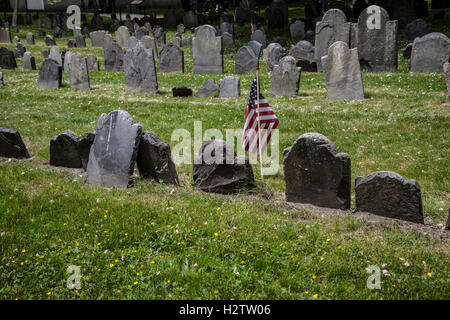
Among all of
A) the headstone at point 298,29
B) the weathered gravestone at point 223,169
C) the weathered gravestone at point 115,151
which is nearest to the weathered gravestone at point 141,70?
the weathered gravestone at point 115,151

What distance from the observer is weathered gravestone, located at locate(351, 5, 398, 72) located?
14.0 metres

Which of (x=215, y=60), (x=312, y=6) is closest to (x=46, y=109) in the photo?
(x=215, y=60)

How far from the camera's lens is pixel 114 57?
18.7 meters

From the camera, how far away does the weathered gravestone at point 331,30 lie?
16.0m

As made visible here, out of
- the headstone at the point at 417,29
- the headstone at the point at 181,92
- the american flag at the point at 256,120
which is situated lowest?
the american flag at the point at 256,120

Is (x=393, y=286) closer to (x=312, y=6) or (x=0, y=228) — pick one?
(x=0, y=228)

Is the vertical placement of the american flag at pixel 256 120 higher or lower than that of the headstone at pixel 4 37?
lower

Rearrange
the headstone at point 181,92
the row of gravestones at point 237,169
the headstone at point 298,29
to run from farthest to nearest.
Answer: the headstone at point 298,29, the headstone at point 181,92, the row of gravestones at point 237,169

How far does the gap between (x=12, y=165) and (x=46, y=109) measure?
526cm

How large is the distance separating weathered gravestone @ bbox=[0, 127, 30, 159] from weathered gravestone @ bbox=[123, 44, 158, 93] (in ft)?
20.7

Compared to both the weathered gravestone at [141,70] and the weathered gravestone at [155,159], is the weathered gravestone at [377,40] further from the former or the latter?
the weathered gravestone at [155,159]

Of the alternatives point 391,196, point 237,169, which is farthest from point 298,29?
point 391,196

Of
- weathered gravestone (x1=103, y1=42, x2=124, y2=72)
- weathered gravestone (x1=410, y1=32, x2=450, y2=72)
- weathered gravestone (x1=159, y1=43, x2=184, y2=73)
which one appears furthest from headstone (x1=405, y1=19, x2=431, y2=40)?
weathered gravestone (x1=103, y1=42, x2=124, y2=72)

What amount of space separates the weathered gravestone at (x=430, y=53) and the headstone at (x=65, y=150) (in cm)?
1167
